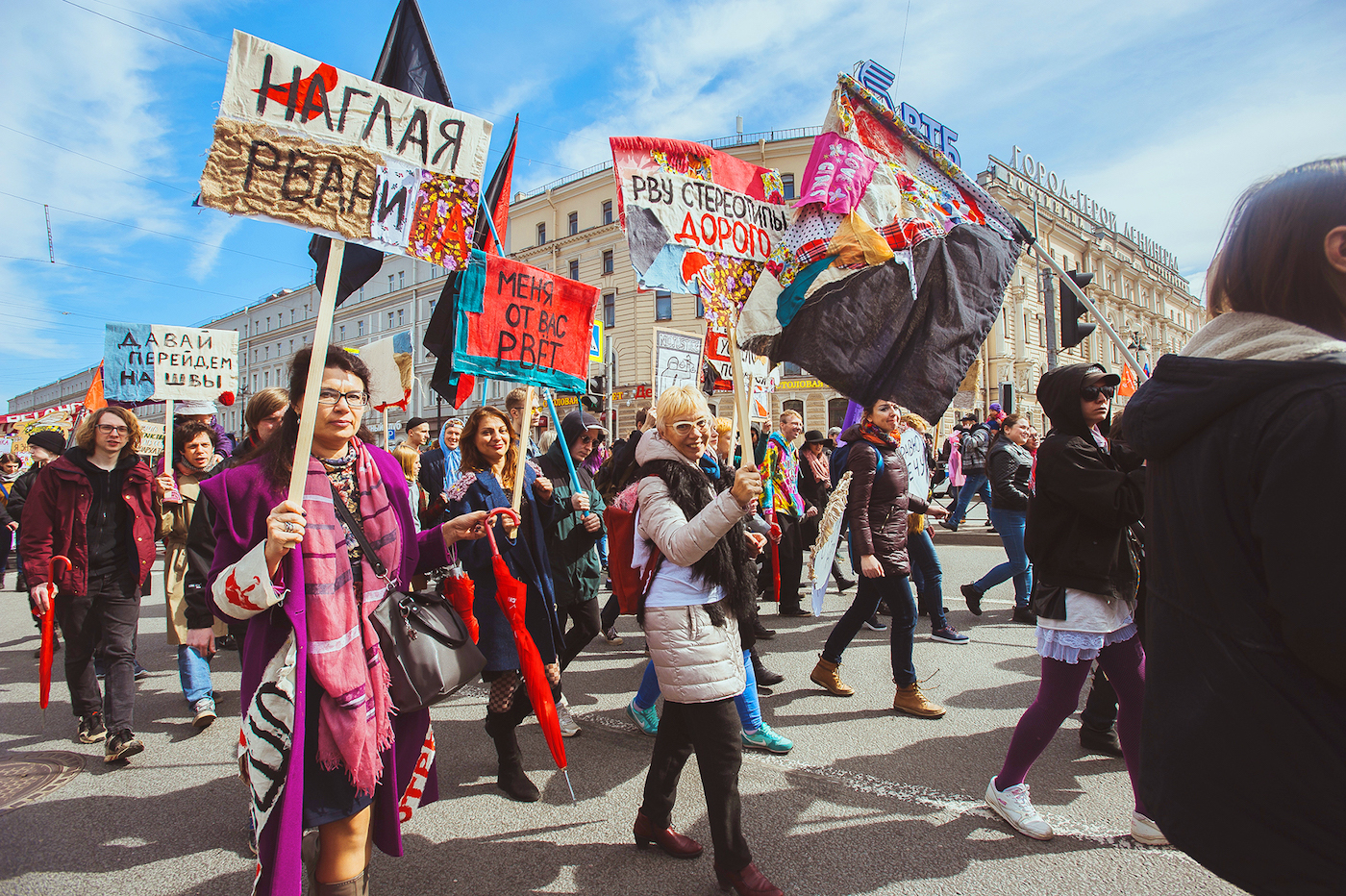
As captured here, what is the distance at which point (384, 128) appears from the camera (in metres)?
2.68

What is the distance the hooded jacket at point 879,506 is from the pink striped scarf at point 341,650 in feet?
10.4

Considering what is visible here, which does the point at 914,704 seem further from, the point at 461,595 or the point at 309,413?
the point at 309,413

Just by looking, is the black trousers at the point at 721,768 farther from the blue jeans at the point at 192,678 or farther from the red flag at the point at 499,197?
the blue jeans at the point at 192,678

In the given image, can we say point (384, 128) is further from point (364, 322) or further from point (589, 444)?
point (364, 322)

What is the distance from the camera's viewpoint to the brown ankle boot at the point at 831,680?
468 cm

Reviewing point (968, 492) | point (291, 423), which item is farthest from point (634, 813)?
point (968, 492)

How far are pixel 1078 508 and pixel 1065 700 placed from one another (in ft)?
2.64

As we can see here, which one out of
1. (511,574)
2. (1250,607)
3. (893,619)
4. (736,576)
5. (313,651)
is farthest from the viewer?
(893,619)

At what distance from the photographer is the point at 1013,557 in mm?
6543

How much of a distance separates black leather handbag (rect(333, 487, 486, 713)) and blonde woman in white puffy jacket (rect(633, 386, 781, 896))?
2.28 feet

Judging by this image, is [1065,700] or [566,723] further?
[566,723]

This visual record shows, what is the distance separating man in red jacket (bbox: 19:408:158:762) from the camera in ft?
13.4

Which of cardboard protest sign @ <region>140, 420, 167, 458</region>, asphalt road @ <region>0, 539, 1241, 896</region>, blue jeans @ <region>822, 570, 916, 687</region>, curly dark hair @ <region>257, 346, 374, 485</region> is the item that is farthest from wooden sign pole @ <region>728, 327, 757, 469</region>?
cardboard protest sign @ <region>140, 420, 167, 458</region>

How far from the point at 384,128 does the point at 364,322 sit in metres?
53.5
